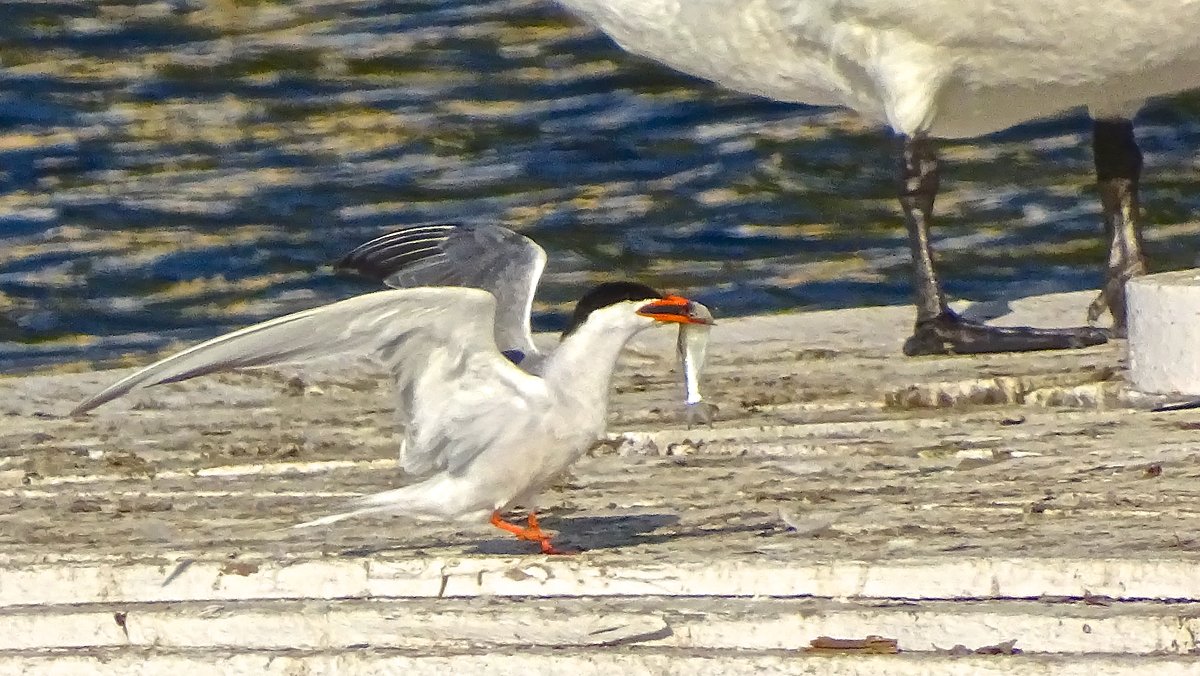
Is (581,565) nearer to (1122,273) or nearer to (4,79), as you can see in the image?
(1122,273)

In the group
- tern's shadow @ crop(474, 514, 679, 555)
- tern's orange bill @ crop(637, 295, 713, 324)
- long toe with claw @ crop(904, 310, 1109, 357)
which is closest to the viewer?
tern's shadow @ crop(474, 514, 679, 555)

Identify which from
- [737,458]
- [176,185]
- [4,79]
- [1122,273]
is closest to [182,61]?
[4,79]

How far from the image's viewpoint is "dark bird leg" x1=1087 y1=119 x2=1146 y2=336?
269 inches

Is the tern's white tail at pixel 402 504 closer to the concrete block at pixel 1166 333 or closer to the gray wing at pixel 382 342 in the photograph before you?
the gray wing at pixel 382 342

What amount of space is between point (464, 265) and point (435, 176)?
817cm

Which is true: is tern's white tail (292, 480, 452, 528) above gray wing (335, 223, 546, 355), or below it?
below

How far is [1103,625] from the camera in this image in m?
3.51

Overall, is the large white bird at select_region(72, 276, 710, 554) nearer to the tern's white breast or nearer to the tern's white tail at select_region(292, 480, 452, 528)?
the tern's white tail at select_region(292, 480, 452, 528)

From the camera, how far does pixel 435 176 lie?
42.0ft

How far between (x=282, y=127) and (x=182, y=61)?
147 centimetres

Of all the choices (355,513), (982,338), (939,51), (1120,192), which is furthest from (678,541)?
(1120,192)

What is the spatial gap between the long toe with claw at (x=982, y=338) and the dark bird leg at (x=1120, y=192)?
679 millimetres

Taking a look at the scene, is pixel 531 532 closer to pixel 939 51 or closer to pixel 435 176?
pixel 939 51

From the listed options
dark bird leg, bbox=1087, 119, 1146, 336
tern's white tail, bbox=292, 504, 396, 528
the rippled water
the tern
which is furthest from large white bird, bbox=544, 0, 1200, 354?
the rippled water
